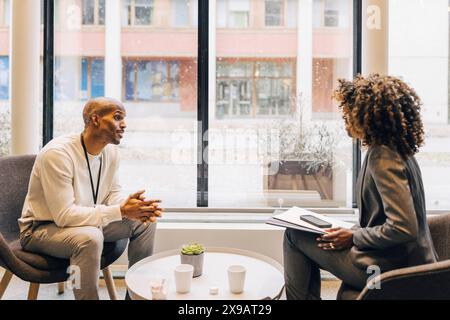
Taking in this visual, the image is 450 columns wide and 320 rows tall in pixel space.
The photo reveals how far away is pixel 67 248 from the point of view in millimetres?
1680

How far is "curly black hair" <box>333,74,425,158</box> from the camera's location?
4.57 feet

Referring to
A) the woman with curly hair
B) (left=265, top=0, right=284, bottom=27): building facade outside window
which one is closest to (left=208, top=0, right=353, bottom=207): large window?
(left=265, top=0, right=284, bottom=27): building facade outside window

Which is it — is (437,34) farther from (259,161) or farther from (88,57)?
(88,57)

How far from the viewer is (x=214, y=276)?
1605mm

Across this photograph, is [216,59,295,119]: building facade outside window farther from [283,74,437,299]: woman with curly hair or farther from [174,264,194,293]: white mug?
[174,264,194,293]: white mug

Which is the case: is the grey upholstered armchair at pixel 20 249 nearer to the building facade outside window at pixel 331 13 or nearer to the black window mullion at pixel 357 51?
the black window mullion at pixel 357 51

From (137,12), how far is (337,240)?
8.46 ft

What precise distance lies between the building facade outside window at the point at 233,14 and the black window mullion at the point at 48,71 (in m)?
1.38

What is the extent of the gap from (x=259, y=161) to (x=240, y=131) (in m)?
0.30

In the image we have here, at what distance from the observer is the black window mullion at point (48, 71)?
2.96 metres

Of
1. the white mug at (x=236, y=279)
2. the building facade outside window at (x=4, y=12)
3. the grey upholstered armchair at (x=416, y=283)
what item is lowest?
the white mug at (x=236, y=279)

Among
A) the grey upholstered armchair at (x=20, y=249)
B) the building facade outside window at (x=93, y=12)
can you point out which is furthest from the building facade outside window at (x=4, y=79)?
the grey upholstered armchair at (x=20, y=249)
